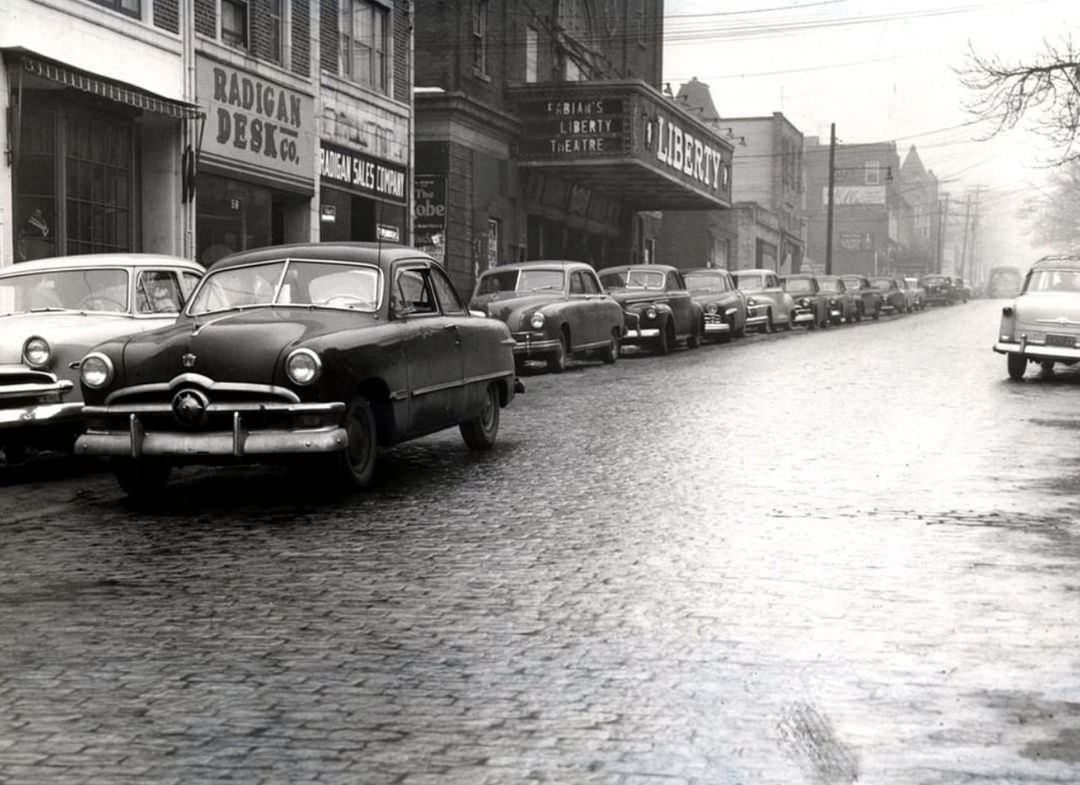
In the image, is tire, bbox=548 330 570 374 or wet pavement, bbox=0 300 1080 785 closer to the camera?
wet pavement, bbox=0 300 1080 785

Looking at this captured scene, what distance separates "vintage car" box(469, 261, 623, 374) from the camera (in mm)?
20469

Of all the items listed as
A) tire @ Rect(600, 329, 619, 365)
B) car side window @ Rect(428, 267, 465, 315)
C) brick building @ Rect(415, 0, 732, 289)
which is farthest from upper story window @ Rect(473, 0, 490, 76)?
car side window @ Rect(428, 267, 465, 315)

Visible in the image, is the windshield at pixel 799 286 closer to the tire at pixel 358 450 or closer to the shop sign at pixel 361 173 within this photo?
the shop sign at pixel 361 173

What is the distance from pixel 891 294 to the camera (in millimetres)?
54188

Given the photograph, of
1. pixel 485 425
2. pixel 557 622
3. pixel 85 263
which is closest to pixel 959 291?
pixel 485 425

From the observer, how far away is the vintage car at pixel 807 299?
128 ft

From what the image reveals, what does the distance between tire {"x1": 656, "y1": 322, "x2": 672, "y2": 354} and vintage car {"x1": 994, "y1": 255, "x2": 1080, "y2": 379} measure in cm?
721

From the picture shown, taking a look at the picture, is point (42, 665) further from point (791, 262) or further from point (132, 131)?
point (791, 262)

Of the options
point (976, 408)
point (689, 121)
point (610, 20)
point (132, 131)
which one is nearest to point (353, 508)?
point (976, 408)

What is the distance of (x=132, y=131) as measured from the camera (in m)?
20.6

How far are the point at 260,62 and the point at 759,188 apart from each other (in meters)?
52.7

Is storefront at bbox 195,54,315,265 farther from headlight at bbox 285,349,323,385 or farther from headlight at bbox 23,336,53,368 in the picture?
headlight at bbox 285,349,323,385

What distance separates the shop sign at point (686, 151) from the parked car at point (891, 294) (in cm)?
1001

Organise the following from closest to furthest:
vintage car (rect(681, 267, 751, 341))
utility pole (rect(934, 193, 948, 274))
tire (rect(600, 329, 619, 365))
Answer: tire (rect(600, 329, 619, 365)) < vintage car (rect(681, 267, 751, 341)) < utility pole (rect(934, 193, 948, 274))
